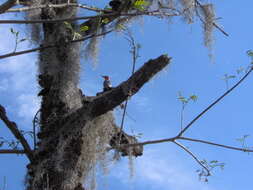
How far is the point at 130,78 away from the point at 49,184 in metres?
0.75

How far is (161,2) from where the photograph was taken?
3.61m

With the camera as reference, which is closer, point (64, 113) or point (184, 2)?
point (64, 113)

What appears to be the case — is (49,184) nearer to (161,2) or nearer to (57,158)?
(57,158)

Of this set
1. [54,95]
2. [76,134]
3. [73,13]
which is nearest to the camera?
[76,134]

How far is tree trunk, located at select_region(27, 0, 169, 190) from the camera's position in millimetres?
2619

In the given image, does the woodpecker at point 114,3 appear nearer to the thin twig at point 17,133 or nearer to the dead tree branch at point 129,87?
the dead tree branch at point 129,87

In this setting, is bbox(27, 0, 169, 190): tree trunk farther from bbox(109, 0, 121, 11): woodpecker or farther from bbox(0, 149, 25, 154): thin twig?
bbox(109, 0, 121, 11): woodpecker

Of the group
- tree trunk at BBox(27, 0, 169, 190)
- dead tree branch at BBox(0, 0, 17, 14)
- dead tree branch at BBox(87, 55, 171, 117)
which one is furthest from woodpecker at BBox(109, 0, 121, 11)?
dead tree branch at BBox(0, 0, 17, 14)

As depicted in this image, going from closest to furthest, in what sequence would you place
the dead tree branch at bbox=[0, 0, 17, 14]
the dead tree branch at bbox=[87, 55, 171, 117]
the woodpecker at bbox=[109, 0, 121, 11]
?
the dead tree branch at bbox=[0, 0, 17, 14], the dead tree branch at bbox=[87, 55, 171, 117], the woodpecker at bbox=[109, 0, 121, 11]

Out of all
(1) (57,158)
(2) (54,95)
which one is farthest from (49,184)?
(2) (54,95)

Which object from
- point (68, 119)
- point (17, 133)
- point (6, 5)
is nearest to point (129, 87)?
point (68, 119)

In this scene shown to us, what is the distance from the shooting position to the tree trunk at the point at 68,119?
8.59 ft

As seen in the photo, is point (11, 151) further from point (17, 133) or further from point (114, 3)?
point (114, 3)

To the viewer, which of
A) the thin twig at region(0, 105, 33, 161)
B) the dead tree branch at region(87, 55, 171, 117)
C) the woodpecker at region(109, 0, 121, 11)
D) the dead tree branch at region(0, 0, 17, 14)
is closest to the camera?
the dead tree branch at region(0, 0, 17, 14)
